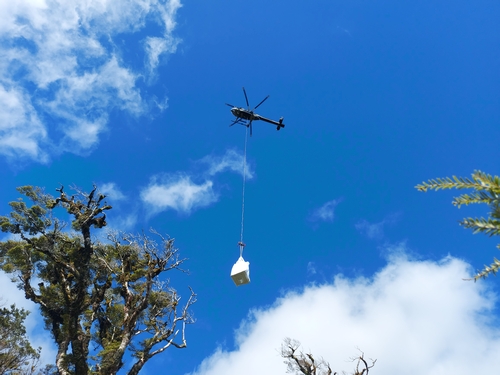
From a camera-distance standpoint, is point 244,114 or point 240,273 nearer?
point 240,273

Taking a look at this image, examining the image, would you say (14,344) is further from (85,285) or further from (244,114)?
(244,114)

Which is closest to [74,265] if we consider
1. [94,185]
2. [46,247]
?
[46,247]

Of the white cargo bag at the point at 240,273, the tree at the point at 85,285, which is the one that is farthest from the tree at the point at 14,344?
the white cargo bag at the point at 240,273

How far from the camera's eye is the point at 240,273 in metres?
→ 8.40

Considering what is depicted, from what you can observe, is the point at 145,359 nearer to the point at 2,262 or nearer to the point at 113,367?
the point at 113,367

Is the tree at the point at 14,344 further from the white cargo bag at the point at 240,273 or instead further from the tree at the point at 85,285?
the white cargo bag at the point at 240,273

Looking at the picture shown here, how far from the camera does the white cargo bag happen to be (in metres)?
8.39

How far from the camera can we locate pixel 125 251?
1527 centimetres

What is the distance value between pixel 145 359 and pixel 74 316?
2.79 metres

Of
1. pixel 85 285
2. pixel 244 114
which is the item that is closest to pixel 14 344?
pixel 85 285

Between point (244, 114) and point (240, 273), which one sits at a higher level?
point (244, 114)

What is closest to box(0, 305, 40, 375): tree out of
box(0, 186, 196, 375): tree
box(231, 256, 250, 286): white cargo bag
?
box(0, 186, 196, 375): tree

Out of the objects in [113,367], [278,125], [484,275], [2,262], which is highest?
[2,262]

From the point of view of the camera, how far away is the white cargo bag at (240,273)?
8391 mm
